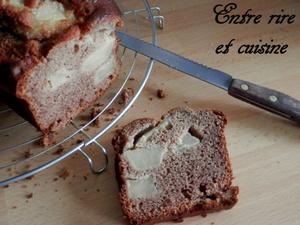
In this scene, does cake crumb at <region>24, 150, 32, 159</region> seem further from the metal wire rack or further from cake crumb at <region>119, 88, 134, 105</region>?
cake crumb at <region>119, 88, 134, 105</region>

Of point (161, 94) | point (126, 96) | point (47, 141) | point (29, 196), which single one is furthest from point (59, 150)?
point (161, 94)

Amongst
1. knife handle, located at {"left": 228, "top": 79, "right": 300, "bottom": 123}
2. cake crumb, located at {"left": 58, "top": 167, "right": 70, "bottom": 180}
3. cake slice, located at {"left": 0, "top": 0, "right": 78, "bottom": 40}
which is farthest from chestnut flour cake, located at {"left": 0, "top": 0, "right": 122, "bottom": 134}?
knife handle, located at {"left": 228, "top": 79, "right": 300, "bottom": 123}

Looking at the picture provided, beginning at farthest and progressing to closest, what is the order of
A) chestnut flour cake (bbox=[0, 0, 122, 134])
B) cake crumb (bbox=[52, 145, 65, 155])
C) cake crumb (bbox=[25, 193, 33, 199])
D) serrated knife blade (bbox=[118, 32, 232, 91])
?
1. serrated knife blade (bbox=[118, 32, 232, 91])
2. cake crumb (bbox=[52, 145, 65, 155])
3. cake crumb (bbox=[25, 193, 33, 199])
4. chestnut flour cake (bbox=[0, 0, 122, 134])

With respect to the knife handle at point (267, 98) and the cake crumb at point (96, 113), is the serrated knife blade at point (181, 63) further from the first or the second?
the cake crumb at point (96, 113)

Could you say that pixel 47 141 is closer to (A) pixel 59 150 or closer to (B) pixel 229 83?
(A) pixel 59 150

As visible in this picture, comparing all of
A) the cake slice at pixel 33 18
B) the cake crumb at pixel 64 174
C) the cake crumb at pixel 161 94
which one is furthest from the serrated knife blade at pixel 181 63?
the cake crumb at pixel 64 174

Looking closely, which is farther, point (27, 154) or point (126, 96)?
point (126, 96)

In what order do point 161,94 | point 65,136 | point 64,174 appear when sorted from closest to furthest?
1. point 64,174
2. point 65,136
3. point 161,94
